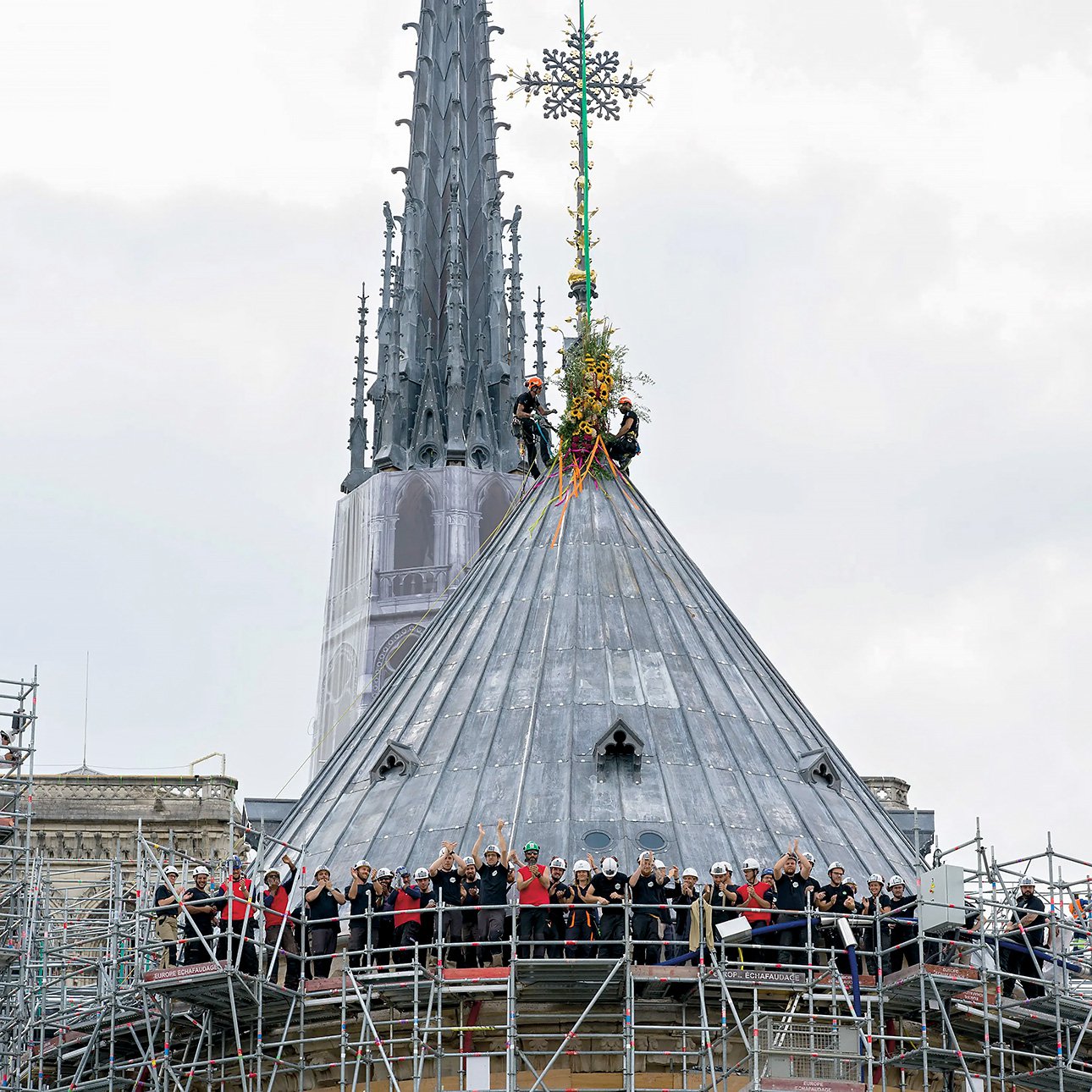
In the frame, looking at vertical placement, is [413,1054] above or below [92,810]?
below

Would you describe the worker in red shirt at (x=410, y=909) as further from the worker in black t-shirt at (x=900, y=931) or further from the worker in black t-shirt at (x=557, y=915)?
the worker in black t-shirt at (x=900, y=931)

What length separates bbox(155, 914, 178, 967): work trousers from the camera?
4184 centimetres

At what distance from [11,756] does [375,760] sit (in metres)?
6.64

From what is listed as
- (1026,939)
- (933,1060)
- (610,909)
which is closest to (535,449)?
(610,909)

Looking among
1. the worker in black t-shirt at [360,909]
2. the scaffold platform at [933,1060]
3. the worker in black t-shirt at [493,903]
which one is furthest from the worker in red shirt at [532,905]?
the scaffold platform at [933,1060]

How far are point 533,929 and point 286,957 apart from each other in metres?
3.87

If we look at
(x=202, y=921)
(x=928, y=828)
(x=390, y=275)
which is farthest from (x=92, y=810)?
(x=202, y=921)

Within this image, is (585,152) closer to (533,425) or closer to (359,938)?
(533,425)

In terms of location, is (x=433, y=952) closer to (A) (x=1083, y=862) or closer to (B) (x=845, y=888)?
(B) (x=845, y=888)

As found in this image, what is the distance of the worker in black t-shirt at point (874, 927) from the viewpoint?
1607 inches

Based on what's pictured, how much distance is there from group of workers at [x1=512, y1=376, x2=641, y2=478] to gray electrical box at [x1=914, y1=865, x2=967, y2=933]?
16.7 metres

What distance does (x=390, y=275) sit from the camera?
9619cm

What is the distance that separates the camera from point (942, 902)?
132ft

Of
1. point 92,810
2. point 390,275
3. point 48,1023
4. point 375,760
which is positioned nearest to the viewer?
point 48,1023
